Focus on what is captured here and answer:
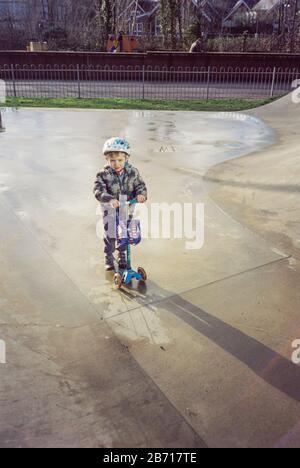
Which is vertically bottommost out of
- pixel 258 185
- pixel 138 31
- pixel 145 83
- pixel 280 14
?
pixel 258 185

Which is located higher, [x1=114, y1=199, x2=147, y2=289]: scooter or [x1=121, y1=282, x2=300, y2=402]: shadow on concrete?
[x1=114, y1=199, x2=147, y2=289]: scooter

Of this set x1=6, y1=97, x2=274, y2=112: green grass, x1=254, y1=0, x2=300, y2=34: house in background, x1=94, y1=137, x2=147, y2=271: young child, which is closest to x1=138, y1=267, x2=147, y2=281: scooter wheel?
x1=94, y1=137, x2=147, y2=271: young child

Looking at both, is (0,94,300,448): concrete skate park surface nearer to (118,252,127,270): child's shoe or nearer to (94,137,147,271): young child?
(118,252,127,270): child's shoe

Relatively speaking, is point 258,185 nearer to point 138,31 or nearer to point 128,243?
point 128,243

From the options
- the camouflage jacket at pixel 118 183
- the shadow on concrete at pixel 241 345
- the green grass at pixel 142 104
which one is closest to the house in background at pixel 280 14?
the green grass at pixel 142 104

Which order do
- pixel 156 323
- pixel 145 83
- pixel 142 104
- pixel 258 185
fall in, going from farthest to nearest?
pixel 145 83
pixel 142 104
pixel 258 185
pixel 156 323

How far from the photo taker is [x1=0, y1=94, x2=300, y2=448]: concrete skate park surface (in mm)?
2699

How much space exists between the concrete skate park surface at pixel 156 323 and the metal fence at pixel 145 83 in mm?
13397

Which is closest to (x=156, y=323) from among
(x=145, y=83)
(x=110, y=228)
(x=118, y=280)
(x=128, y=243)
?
(x=118, y=280)

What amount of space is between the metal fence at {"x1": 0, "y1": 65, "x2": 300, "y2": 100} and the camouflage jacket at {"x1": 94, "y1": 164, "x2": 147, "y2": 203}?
52.0 ft

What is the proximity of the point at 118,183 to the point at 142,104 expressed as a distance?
13.5 m

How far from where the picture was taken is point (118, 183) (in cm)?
407

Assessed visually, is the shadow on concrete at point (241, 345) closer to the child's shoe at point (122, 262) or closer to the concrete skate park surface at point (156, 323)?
the concrete skate park surface at point (156, 323)

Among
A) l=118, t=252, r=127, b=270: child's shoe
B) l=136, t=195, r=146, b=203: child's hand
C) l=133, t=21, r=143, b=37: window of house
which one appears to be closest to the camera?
l=136, t=195, r=146, b=203: child's hand
